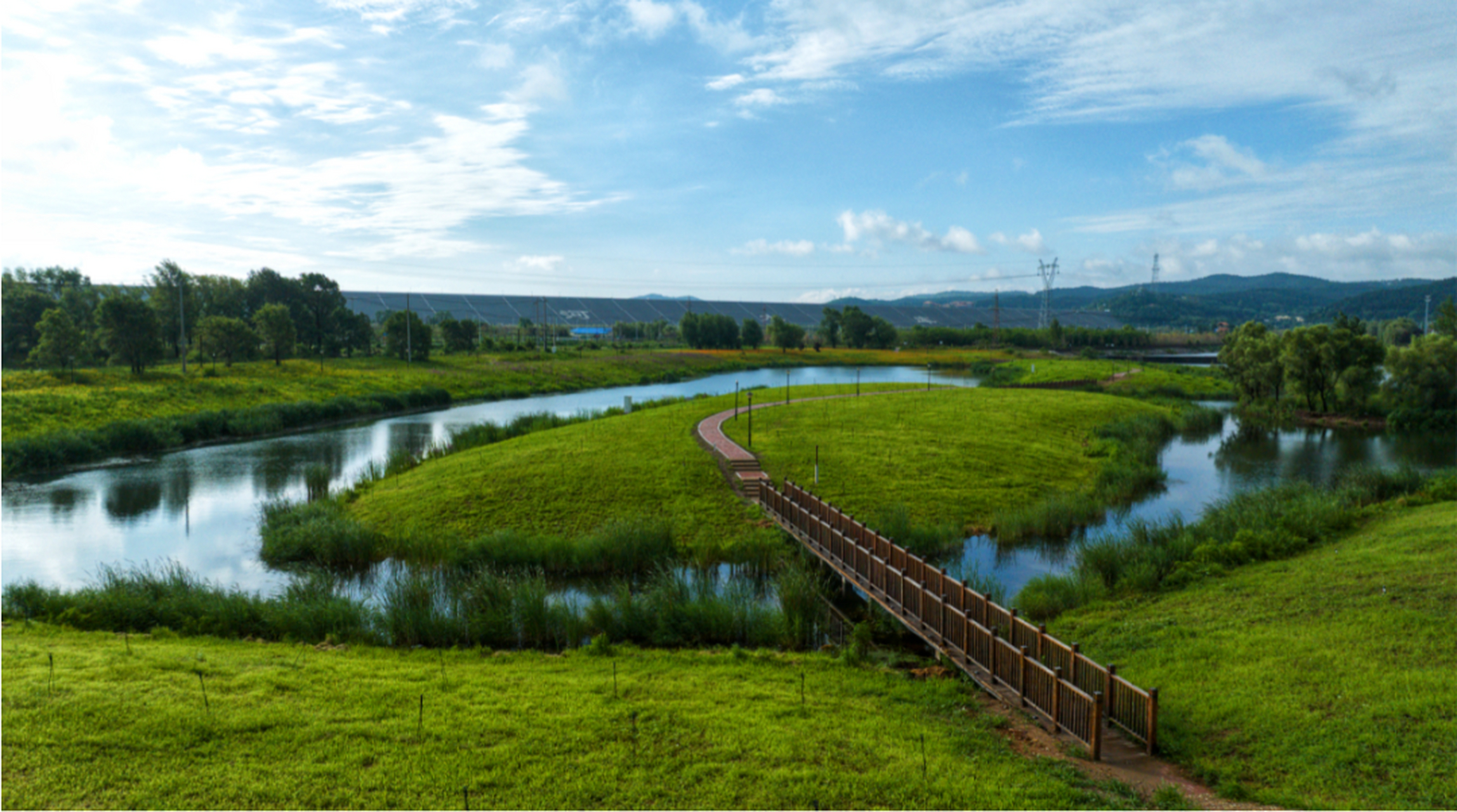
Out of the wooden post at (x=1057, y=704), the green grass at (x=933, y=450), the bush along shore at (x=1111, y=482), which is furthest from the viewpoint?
the green grass at (x=933, y=450)

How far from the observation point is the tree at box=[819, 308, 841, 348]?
133000 millimetres

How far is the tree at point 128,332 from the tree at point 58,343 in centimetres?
228

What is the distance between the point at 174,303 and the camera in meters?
71.7

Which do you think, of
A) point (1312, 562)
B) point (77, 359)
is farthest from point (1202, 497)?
point (77, 359)

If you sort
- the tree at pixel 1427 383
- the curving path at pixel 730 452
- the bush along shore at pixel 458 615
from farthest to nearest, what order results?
the tree at pixel 1427 383 < the curving path at pixel 730 452 < the bush along shore at pixel 458 615

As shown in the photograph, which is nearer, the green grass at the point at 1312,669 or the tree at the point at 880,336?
the green grass at the point at 1312,669

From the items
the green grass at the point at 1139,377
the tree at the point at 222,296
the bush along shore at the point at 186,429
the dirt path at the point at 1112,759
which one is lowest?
the dirt path at the point at 1112,759

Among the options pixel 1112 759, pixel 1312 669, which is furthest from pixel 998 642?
pixel 1312 669

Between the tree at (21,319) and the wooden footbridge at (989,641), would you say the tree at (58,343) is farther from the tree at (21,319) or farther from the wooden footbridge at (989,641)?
the wooden footbridge at (989,641)

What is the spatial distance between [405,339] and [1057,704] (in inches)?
3400

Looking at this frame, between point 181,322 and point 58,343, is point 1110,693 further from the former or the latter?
point 181,322

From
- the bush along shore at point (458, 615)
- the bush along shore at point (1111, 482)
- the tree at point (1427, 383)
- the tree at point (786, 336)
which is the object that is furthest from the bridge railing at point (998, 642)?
the tree at point (786, 336)

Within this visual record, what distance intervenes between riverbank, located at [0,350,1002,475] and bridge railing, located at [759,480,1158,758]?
132ft

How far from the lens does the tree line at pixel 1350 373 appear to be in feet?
169
